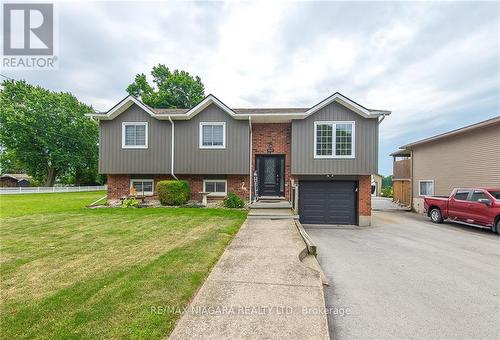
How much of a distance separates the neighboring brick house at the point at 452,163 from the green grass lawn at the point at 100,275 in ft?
45.8

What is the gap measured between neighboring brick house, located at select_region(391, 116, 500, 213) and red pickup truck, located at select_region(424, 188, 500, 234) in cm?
228

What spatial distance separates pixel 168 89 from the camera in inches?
1064

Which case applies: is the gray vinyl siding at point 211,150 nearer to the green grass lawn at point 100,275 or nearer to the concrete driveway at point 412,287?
the green grass lawn at point 100,275

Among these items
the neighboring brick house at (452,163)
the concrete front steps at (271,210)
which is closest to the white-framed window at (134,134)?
the concrete front steps at (271,210)

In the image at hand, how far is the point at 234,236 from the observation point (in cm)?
608

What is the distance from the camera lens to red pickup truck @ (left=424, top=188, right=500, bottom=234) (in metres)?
9.03

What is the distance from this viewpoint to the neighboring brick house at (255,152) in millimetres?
10781

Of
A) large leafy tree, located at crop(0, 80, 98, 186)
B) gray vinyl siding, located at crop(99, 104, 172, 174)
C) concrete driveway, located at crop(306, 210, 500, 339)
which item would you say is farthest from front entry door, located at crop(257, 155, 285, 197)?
large leafy tree, located at crop(0, 80, 98, 186)

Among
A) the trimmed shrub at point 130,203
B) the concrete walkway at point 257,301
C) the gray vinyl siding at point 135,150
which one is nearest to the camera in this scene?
the concrete walkway at point 257,301

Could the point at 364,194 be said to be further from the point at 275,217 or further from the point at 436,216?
the point at 275,217

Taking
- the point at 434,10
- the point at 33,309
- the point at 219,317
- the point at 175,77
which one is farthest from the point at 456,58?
the point at 175,77

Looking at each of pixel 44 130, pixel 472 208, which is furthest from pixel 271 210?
pixel 44 130

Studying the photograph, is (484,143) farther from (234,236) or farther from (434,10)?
(234,236)

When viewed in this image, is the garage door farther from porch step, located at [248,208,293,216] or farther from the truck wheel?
the truck wheel
